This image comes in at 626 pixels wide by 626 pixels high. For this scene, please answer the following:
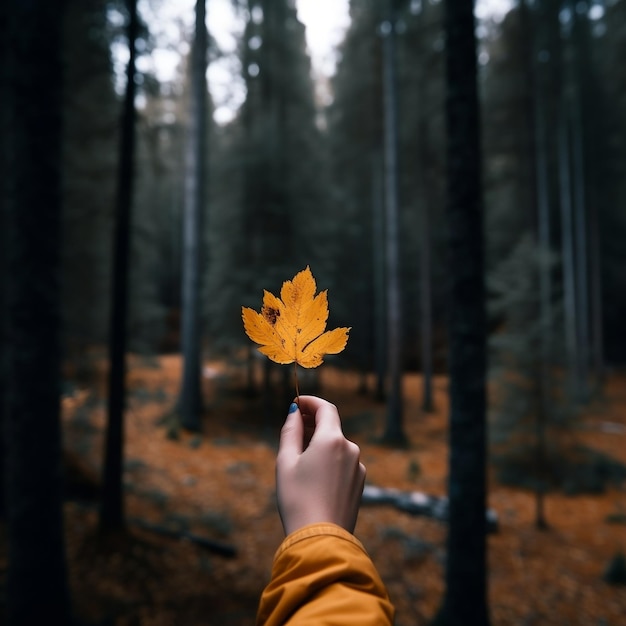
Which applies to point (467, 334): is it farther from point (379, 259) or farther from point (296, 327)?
point (379, 259)

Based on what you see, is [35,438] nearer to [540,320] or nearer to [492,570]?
[492,570]

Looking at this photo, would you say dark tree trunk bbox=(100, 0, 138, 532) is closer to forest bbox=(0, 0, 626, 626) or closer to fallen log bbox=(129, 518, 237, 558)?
forest bbox=(0, 0, 626, 626)

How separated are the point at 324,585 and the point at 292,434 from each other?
0.87ft

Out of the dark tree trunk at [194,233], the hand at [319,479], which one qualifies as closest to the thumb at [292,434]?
the hand at [319,479]

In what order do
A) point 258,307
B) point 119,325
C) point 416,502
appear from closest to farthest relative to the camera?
point 258,307
point 119,325
point 416,502

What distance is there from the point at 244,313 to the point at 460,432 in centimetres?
296

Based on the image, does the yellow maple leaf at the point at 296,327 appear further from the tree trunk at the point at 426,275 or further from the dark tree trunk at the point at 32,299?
the tree trunk at the point at 426,275

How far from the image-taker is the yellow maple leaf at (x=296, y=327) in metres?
0.70

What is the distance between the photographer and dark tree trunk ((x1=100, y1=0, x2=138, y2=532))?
449cm

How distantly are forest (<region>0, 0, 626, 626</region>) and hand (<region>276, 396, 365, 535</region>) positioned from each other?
0.21 meters

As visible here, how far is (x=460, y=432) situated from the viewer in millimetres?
3141

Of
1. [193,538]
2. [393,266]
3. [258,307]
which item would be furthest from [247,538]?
[393,266]

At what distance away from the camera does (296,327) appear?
71 centimetres

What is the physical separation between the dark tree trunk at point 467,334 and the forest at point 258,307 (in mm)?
18
